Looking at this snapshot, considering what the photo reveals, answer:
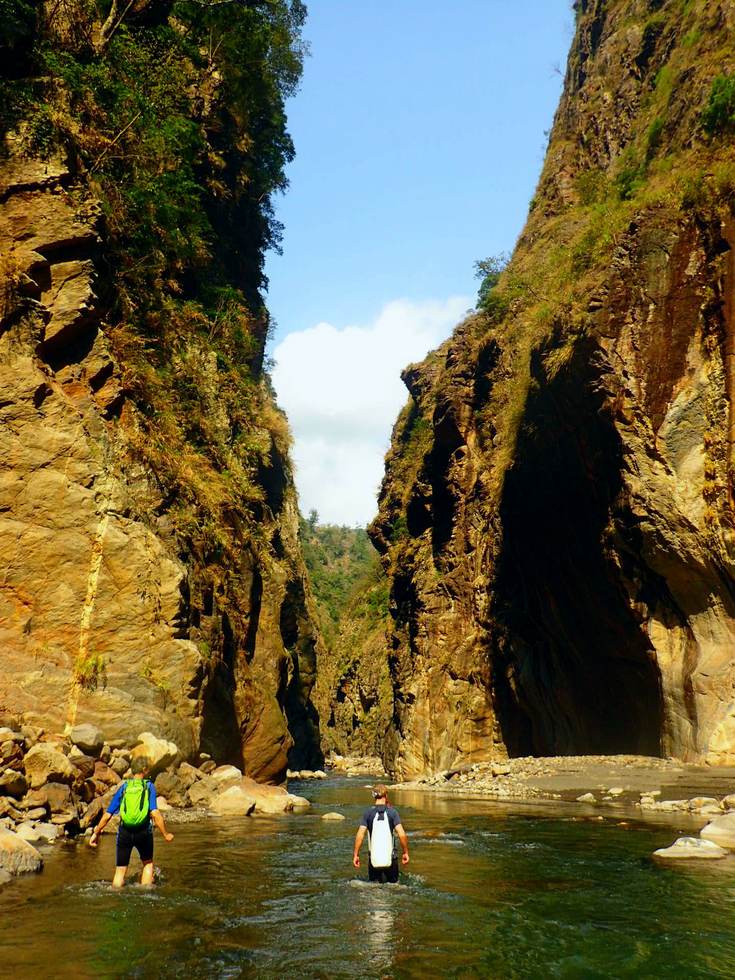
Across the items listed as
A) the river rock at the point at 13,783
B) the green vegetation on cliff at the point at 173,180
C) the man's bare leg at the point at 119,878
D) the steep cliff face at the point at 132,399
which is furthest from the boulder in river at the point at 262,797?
the man's bare leg at the point at 119,878

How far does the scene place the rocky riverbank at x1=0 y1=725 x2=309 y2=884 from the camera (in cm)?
1296

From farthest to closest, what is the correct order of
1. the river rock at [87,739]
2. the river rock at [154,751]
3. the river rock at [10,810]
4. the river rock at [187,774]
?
the river rock at [187,774] → the river rock at [154,751] → the river rock at [87,739] → the river rock at [10,810]

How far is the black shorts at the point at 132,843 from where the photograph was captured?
10.2 metres

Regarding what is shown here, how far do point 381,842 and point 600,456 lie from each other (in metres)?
20.0

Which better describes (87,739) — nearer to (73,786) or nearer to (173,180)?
(73,786)

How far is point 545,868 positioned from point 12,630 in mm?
11724

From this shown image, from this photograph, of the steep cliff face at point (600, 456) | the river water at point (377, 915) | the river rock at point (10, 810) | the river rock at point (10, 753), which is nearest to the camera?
the river water at point (377, 915)

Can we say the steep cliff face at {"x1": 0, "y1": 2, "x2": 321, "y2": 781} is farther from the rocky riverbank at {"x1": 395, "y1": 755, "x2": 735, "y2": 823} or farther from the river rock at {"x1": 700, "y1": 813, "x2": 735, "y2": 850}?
the river rock at {"x1": 700, "y1": 813, "x2": 735, "y2": 850}

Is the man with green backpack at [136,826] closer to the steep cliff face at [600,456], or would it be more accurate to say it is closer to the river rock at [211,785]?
the river rock at [211,785]

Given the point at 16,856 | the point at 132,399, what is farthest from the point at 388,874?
the point at 132,399

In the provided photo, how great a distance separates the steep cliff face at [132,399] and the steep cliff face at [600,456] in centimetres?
1205

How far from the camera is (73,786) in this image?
14469 mm

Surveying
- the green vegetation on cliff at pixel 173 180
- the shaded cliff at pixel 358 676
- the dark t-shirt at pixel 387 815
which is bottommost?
the dark t-shirt at pixel 387 815

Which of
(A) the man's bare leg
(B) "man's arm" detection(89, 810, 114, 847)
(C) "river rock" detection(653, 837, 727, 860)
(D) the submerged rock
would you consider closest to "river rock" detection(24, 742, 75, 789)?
(B) "man's arm" detection(89, 810, 114, 847)
